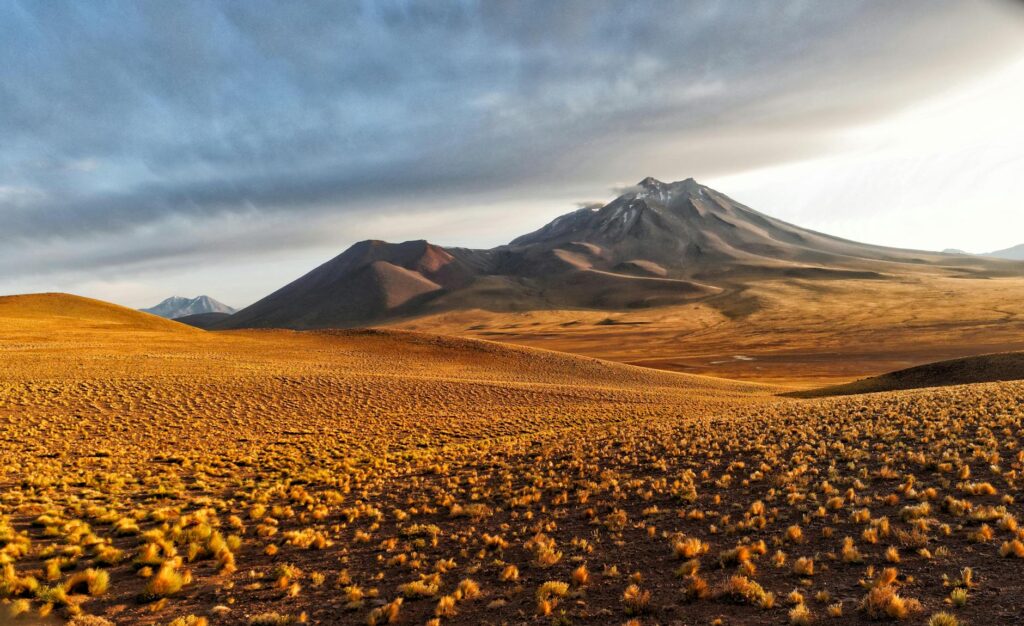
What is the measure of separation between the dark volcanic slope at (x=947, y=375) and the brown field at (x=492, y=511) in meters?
17.5

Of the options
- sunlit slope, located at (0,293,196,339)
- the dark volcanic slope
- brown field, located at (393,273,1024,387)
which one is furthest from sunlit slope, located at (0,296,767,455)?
brown field, located at (393,273,1024,387)

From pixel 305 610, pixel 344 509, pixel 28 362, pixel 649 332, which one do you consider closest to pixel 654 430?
pixel 344 509

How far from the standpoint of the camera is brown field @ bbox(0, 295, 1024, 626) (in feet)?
23.7

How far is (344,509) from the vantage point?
503 inches

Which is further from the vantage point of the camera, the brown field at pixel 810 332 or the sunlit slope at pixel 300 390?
the brown field at pixel 810 332

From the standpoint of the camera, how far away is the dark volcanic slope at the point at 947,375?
37.2 m

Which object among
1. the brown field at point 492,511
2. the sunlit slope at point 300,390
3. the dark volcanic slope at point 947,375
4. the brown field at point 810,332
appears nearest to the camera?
the brown field at point 492,511

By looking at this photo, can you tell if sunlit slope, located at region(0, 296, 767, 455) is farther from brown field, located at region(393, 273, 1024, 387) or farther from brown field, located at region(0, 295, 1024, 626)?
brown field, located at region(393, 273, 1024, 387)

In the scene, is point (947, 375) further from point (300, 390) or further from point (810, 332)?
point (810, 332)

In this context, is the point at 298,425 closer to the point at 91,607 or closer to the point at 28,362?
the point at 91,607

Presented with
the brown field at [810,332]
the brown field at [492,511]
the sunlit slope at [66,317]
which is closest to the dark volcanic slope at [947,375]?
the brown field at [810,332]

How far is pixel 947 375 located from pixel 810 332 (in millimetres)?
85980

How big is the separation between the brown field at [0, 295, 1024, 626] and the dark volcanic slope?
17530 mm

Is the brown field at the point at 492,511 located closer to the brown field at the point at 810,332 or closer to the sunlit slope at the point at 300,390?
the sunlit slope at the point at 300,390
